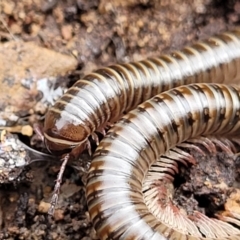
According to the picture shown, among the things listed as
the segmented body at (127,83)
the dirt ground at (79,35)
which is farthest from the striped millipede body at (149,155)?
the dirt ground at (79,35)

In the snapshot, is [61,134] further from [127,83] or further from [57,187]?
[127,83]

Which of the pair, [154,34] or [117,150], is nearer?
[117,150]

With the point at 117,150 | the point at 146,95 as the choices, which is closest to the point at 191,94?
the point at 146,95

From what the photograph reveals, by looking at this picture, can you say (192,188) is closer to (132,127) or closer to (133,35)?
(132,127)

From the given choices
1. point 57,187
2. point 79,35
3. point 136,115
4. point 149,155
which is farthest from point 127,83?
point 57,187

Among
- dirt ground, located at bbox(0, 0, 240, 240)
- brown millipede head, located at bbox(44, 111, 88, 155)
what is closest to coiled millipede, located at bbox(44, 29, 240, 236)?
brown millipede head, located at bbox(44, 111, 88, 155)

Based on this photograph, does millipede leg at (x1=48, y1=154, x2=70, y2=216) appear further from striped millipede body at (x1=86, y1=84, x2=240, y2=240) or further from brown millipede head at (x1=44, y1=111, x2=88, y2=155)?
striped millipede body at (x1=86, y1=84, x2=240, y2=240)
